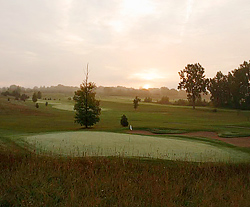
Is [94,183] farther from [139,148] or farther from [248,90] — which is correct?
[248,90]

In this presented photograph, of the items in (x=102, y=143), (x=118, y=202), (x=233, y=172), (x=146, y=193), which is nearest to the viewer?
(x=118, y=202)

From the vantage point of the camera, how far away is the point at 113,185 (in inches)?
265

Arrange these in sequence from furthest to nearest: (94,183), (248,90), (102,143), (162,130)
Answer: (248,90), (162,130), (102,143), (94,183)

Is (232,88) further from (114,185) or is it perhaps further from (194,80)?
(114,185)

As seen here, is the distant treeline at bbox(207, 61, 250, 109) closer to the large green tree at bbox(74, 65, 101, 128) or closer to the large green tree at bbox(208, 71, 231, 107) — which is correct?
the large green tree at bbox(208, 71, 231, 107)

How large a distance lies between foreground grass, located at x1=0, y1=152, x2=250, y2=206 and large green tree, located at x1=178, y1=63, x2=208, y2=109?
68.9 meters

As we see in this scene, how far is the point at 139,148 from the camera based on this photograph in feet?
45.6

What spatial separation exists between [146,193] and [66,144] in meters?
9.18

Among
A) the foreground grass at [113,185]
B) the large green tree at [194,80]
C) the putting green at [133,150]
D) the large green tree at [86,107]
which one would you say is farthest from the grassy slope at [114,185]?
the large green tree at [194,80]

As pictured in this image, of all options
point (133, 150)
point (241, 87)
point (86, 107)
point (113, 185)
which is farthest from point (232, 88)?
point (113, 185)

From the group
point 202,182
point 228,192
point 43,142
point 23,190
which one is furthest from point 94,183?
point 43,142

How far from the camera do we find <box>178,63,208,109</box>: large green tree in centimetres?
7444

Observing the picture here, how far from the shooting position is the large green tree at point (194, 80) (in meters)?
74.4

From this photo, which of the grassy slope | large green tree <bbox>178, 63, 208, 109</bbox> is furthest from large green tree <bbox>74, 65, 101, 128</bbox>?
large green tree <bbox>178, 63, 208, 109</bbox>
